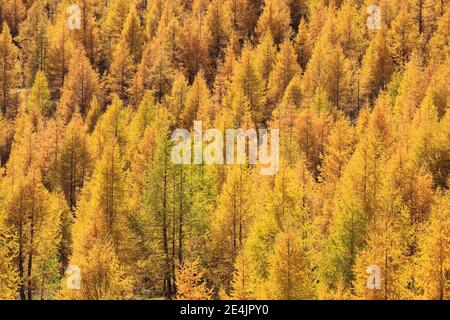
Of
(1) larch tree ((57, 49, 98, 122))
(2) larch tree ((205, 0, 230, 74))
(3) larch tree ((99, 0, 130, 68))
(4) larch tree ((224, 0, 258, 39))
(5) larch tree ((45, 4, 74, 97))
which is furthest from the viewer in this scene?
(4) larch tree ((224, 0, 258, 39))

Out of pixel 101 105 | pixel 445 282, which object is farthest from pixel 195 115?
pixel 445 282

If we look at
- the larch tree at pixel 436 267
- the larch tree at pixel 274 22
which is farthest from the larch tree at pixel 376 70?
the larch tree at pixel 436 267

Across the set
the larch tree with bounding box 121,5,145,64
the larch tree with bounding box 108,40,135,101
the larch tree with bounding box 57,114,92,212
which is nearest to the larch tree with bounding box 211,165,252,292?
the larch tree with bounding box 57,114,92,212

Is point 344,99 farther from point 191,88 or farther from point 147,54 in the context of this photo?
point 147,54

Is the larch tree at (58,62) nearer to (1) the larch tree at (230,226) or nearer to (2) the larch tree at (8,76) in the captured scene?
(2) the larch tree at (8,76)

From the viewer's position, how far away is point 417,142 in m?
49.3

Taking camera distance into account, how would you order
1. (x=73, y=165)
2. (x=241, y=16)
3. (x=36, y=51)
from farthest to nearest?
(x=241, y=16)
(x=36, y=51)
(x=73, y=165)

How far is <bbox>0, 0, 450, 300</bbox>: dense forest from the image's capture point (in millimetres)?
35031

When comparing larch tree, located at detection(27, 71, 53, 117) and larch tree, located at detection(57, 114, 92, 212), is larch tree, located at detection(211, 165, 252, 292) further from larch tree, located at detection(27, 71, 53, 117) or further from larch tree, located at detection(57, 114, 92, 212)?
larch tree, located at detection(27, 71, 53, 117)

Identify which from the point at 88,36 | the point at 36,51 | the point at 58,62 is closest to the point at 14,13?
the point at 36,51

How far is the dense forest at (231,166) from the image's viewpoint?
35031 millimetres

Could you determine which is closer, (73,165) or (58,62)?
(73,165)

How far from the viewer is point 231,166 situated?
171 feet

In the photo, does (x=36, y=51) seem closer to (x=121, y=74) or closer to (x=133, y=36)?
(x=133, y=36)
